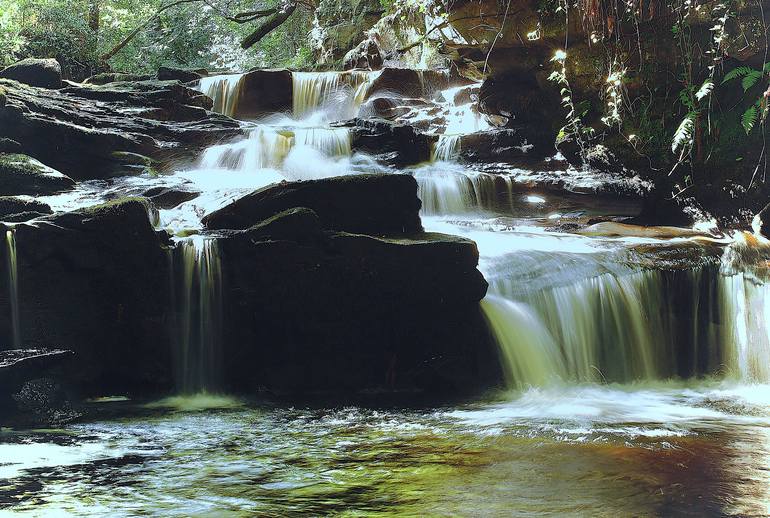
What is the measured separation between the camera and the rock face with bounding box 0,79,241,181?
1080 cm

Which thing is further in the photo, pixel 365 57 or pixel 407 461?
pixel 365 57

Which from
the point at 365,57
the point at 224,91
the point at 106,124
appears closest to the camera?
the point at 106,124

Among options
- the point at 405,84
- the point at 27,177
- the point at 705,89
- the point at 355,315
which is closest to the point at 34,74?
the point at 27,177

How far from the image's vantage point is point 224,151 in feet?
39.4

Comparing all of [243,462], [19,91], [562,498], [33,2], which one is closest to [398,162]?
[19,91]

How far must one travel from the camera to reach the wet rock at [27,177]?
9547 millimetres

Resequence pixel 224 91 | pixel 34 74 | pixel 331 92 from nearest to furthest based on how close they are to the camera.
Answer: pixel 34 74 → pixel 224 91 → pixel 331 92

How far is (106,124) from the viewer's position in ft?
39.0

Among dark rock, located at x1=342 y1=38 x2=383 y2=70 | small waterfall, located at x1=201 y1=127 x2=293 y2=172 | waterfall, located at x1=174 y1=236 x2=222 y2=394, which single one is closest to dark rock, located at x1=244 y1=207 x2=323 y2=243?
waterfall, located at x1=174 y1=236 x2=222 y2=394

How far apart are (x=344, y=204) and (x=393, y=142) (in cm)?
434

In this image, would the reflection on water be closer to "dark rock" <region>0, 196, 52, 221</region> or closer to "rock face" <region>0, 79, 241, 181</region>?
"dark rock" <region>0, 196, 52, 221</region>

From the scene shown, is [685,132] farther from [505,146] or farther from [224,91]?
[224,91]

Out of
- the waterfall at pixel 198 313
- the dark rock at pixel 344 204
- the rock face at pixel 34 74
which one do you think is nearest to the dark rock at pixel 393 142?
the dark rock at pixel 344 204

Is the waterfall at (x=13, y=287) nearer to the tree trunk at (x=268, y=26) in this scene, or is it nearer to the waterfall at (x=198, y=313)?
the waterfall at (x=198, y=313)
